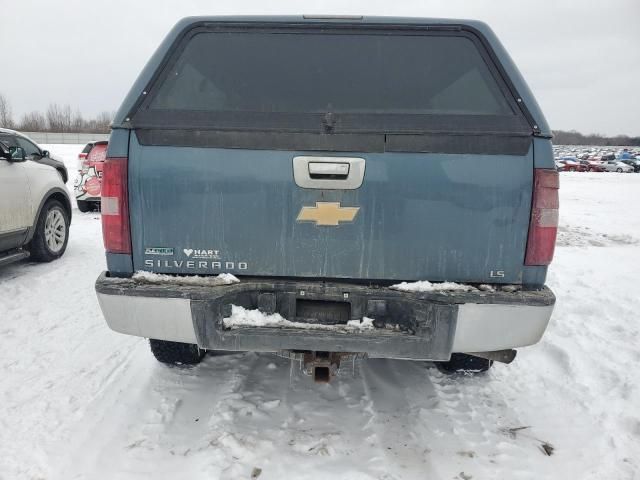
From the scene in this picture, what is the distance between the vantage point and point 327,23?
8.40 ft

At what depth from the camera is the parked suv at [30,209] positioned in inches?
203

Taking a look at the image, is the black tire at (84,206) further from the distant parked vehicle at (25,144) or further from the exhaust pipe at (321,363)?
the exhaust pipe at (321,363)

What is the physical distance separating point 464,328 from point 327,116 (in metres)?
1.25

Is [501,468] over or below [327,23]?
below

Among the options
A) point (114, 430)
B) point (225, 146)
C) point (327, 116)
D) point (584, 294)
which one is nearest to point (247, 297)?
point (225, 146)

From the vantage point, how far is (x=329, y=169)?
7.29 feet

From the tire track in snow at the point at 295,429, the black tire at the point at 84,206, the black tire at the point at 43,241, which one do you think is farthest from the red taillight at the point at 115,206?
the black tire at the point at 84,206

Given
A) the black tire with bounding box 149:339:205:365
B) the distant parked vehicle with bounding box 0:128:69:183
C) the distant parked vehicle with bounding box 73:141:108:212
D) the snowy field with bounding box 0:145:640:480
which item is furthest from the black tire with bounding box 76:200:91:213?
the black tire with bounding box 149:339:205:365

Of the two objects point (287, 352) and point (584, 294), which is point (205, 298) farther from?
point (584, 294)

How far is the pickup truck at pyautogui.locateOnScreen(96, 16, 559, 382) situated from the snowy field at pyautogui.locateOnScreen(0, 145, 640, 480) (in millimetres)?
570

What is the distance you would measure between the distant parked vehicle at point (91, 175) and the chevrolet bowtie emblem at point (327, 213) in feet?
29.7

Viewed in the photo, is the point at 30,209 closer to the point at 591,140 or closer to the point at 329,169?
the point at 329,169

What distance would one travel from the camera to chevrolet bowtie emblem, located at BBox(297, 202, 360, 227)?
2.26 meters

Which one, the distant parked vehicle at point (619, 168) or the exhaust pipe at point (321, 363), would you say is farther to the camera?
the distant parked vehicle at point (619, 168)
